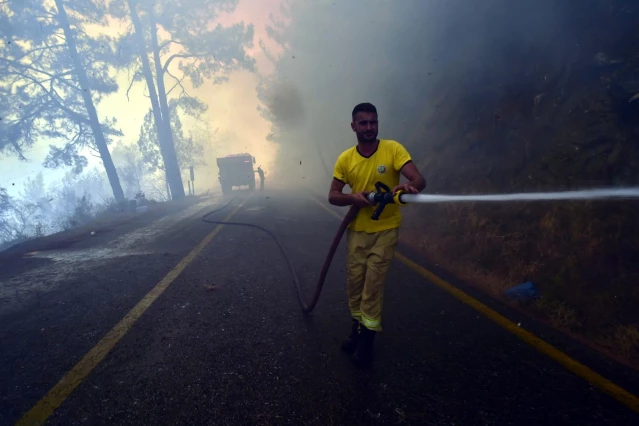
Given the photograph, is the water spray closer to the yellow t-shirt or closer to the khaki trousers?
the yellow t-shirt

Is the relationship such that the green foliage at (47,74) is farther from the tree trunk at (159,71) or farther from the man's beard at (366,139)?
the man's beard at (366,139)

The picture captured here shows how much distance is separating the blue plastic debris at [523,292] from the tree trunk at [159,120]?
19437 millimetres

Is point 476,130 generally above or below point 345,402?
above

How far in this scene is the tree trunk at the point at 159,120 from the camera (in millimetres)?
19453

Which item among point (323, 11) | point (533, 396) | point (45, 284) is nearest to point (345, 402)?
point (533, 396)

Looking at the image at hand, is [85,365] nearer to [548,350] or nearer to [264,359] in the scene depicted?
[264,359]

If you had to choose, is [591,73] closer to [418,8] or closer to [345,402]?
[345,402]

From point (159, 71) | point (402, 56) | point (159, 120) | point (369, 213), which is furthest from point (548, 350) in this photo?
point (159, 71)

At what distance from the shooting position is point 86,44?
18859mm

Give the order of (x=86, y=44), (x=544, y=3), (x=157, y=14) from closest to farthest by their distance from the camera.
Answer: (x=544, y=3) → (x=86, y=44) → (x=157, y=14)

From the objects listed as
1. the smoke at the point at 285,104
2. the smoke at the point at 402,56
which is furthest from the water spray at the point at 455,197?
the smoke at the point at 285,104

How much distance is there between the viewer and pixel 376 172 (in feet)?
8.89

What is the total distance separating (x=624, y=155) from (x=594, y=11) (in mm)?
3942

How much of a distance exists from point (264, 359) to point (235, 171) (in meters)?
22.6
